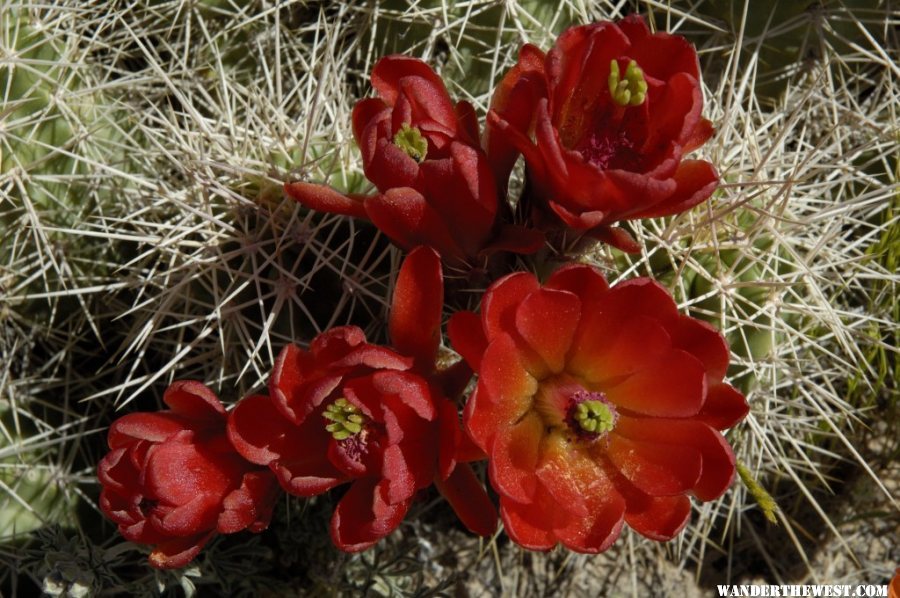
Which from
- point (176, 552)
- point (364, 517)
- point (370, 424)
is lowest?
point (176, 552)

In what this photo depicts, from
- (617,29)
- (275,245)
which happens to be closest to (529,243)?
(617,29)

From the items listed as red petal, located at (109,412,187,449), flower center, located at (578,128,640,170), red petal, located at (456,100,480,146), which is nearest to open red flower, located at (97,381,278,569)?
red petal, located at (109,412,187,449)

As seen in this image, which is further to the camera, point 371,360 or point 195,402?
point 195,402

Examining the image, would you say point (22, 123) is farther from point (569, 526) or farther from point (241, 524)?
point (569, 526)

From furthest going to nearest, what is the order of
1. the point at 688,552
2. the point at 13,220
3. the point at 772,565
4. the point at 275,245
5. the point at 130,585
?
the point at 772,565
the point at 688,552
the point at 13,220
the point at 130,585
the point at 275,245

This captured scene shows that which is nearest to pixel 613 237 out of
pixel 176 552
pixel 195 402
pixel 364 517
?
pixel 364 517

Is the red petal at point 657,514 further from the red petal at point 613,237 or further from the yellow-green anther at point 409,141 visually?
the yellow-green anther at point 409,141

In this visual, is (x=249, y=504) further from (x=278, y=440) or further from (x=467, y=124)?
(x=467, y=124)
